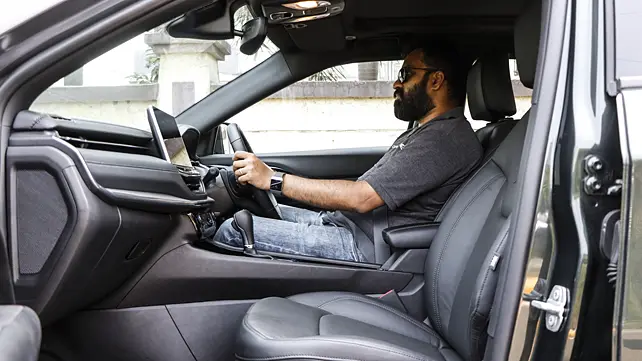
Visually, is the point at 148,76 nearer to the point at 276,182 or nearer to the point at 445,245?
the point at 276,182

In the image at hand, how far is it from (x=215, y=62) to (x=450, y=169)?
5.61 ft

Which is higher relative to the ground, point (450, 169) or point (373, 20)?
point (373, 20)

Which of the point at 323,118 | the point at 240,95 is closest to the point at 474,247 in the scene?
the point at 240,95

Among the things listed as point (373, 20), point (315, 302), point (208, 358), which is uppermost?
point (373, 20)

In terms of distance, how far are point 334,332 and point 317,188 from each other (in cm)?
89

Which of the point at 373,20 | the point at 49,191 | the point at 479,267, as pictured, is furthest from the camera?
the point at 373,20

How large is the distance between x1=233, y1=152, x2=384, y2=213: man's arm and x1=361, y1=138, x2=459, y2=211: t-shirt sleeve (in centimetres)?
5

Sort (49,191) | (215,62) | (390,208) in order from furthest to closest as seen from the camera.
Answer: (215,62), (390,208), (49,191)

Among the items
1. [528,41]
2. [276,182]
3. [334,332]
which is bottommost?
[334,332]

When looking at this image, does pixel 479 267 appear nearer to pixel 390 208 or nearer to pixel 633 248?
pixel 633 248

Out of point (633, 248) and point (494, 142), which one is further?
point (494, 142)

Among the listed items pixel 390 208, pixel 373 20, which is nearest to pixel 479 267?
pixel 390 208

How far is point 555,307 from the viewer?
3.77ft

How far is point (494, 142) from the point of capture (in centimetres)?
230
